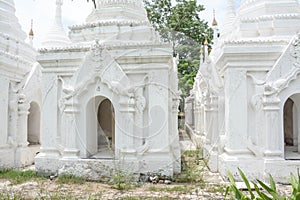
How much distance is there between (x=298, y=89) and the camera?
22.3 feet

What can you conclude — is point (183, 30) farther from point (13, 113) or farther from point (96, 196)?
point (96, 196)

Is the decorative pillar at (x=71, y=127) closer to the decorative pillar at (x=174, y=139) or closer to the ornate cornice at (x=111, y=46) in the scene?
the ornate cornice at (x=111, y=46)

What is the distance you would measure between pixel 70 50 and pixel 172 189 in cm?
454

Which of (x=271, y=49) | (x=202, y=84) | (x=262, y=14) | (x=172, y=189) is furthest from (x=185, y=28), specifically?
(x=172, y=189)

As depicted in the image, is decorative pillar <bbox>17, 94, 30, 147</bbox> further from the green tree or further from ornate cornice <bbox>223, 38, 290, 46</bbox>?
ornate cornice <bbox>223, 38, 290, 46</bbox>

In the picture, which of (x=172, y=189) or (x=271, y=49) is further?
(x=271, y=49)

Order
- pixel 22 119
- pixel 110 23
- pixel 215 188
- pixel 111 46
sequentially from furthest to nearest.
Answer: pixel 22 119 < pixel 110 23 < pixel 111 46 < pixel 215 188

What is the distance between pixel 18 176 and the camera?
23.9ft

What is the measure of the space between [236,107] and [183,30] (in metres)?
8.65

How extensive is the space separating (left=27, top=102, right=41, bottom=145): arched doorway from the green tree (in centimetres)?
561

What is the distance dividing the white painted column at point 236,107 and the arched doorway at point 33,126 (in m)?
7.12

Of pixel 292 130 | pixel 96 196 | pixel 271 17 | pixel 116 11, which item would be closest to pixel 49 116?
pixel 96 196

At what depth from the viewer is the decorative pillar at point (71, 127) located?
23.4ft

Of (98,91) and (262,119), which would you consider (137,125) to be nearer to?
(98,91)
